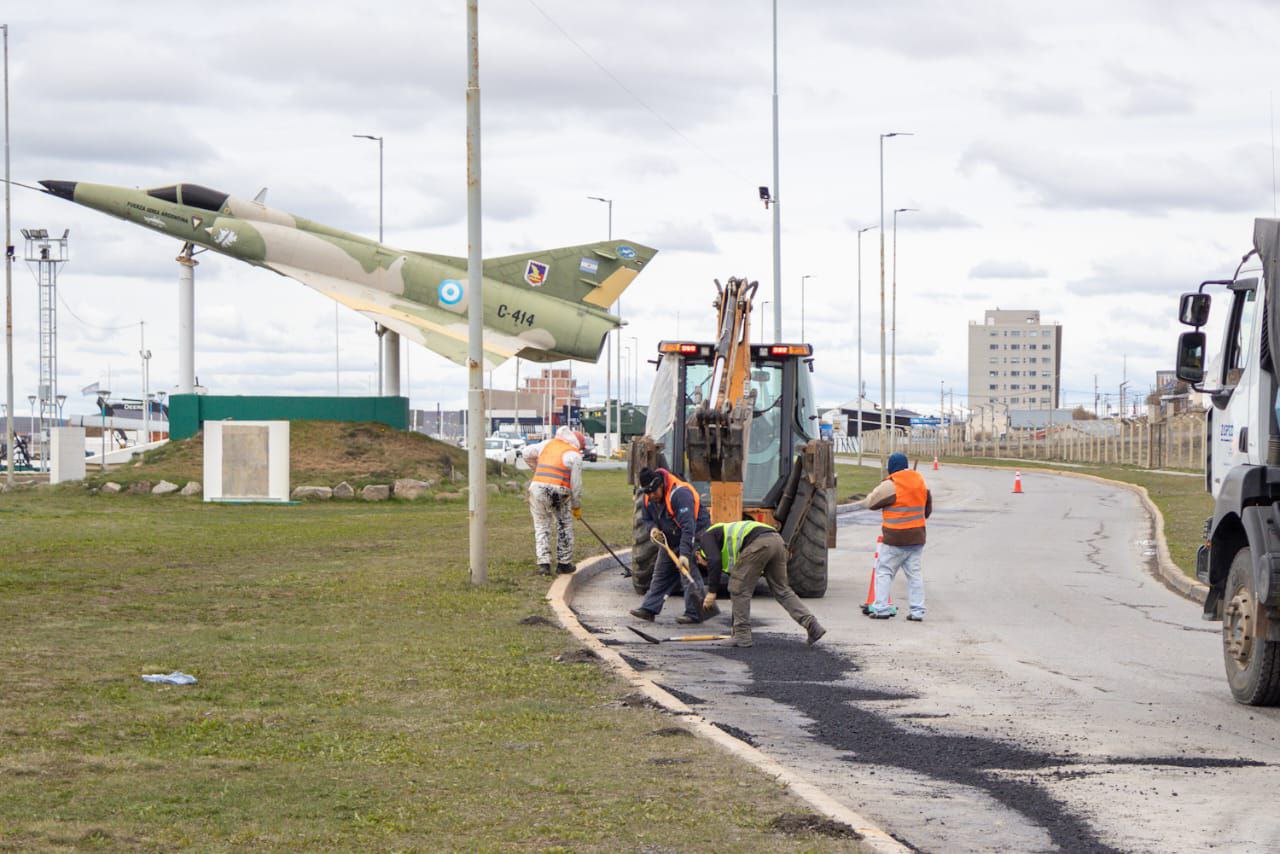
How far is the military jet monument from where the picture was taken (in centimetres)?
3650

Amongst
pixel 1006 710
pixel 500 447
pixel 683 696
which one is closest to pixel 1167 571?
pixel 1006 710

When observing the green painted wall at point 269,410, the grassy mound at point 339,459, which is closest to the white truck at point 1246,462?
the grassy mound at point 339,459

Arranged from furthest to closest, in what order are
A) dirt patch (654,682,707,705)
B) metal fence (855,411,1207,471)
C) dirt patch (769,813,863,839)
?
metal fence (855,411,1207,471), dirt patch (654,682,707,705), dirt patch (769,813,863,839)

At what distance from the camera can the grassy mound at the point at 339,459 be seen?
3603 centimetres

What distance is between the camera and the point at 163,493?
1383 inches

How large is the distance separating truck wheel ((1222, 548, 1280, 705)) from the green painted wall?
31.0 meters

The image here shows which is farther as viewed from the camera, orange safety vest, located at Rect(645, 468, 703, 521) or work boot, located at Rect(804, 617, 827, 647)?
orange safety vest, located at Rect(645, 468, 703, 521)

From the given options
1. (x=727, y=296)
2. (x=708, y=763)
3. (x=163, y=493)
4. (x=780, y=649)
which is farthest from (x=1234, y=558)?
(x=163, y=493)

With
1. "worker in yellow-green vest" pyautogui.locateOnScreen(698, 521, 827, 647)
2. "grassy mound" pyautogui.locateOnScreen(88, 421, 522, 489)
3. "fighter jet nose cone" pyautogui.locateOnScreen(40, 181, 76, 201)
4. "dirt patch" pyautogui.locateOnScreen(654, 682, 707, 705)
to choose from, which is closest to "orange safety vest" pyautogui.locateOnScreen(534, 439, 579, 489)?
"worker in yellow-green vest" pyautogui.locateOnScreen(698, 521, 827, 647)

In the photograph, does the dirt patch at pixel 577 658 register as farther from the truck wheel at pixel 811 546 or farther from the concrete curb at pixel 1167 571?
the concrete curb at pixel 1167 571

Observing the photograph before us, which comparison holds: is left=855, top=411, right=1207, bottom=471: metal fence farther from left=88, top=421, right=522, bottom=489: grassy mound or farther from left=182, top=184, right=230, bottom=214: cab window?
left=182, top=184, right=230, bottom=214: cab window

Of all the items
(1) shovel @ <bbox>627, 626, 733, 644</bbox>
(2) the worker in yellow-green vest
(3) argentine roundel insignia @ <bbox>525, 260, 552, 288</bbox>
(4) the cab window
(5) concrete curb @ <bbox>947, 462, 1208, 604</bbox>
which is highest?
(4) the cab window

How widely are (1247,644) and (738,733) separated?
373cm

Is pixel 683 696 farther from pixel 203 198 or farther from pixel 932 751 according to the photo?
pixel 203 198
